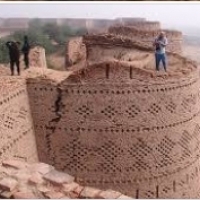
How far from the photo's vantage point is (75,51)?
11.7 m

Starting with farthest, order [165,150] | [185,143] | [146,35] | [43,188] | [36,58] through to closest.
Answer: [146,35]
[36,58]
[185,143]
[165,150]
[43,188]

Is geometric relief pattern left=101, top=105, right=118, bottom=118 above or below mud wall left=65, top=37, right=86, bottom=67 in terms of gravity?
below

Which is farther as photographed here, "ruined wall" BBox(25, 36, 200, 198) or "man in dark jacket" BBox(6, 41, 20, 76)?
"man in dark jacket" BBox(6, 41, 20, 76)

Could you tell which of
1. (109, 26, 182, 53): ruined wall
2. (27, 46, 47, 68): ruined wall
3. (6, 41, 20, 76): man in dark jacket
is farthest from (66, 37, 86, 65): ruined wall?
(6, 41, 20, 76): man in dark jacket

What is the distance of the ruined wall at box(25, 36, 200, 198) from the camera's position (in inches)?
286

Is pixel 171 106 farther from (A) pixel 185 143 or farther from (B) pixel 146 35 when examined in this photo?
(B) pixel 146 35

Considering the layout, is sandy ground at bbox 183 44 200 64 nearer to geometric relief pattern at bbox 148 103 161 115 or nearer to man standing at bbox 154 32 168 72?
man standing at bbox 154 32 168 72

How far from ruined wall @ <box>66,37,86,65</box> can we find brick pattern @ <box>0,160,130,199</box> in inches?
218

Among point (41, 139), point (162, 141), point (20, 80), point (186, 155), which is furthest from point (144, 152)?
point (20, 80)

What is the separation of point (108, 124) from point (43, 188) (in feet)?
7.49

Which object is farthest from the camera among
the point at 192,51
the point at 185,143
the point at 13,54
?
the point at 192,51

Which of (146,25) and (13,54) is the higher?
(13,54)

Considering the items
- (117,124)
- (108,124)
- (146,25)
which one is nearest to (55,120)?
(108,124)

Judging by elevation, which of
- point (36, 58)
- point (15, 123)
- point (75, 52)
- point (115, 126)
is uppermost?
point (36, 58)
